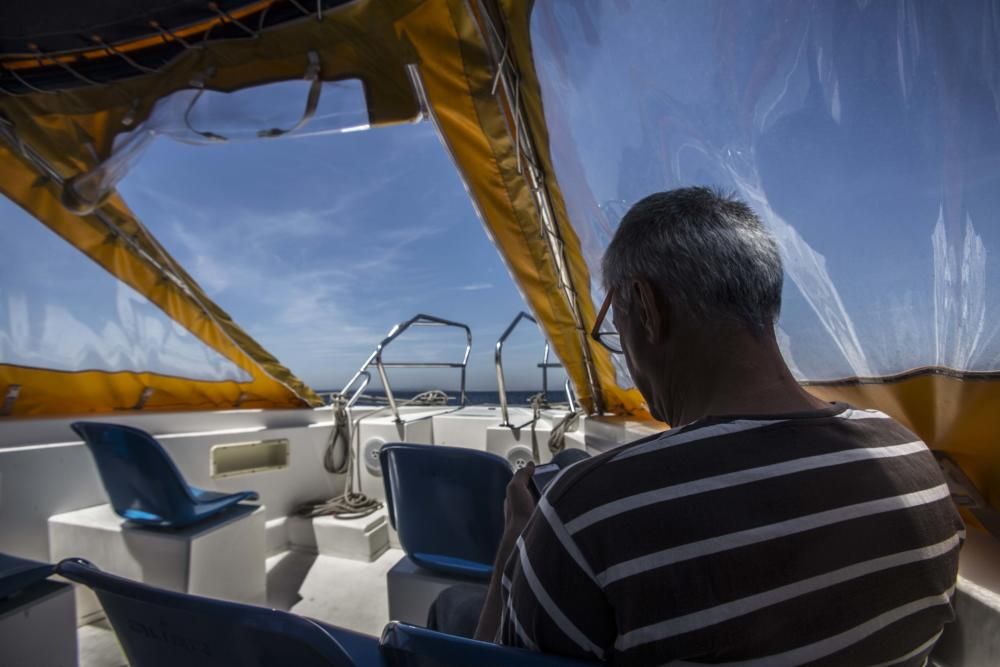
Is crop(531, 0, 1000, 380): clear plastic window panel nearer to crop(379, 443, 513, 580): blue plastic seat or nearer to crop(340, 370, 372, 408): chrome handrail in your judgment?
crop(379, 443, 513, 580): blue plastic seat

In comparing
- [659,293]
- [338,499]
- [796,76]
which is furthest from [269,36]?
[338,499]

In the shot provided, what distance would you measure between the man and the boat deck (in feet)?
5.56

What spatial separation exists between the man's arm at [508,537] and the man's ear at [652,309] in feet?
1.06

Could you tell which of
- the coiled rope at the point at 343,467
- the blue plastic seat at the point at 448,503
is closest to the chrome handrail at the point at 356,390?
the coiled rope at the point at 343,467

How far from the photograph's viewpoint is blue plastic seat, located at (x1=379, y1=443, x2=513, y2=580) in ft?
4.69

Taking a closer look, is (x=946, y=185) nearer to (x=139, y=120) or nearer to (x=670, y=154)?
(x=670, y=154)

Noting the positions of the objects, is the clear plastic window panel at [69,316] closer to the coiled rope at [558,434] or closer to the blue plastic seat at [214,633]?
the coiled rope at [558,434]

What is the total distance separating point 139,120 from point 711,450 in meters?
2.71

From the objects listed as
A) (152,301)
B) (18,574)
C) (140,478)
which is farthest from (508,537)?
(152,301)

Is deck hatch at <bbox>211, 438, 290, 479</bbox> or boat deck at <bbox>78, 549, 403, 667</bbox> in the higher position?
deck hatch at <bbox>211, 438, 290, 479</bbox>

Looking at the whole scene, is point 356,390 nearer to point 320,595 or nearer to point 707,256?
point 320,595

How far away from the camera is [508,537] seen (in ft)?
2.56

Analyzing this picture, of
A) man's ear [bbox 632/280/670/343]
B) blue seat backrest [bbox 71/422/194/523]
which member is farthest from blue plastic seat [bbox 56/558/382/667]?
blue seat backrest [bbox 71/422/194/523]

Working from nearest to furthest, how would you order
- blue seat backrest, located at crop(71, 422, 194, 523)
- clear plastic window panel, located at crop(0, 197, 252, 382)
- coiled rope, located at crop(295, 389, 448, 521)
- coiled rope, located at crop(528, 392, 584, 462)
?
blue seat backrest, located at crop(71, 422, 194, 523), clear plastic window panel, located at crop(0, 197, 252, 382), coiled rope, located at crop(528, 392, 584, 462), coiled rope, located at crop(295, 389, 448, 521)
